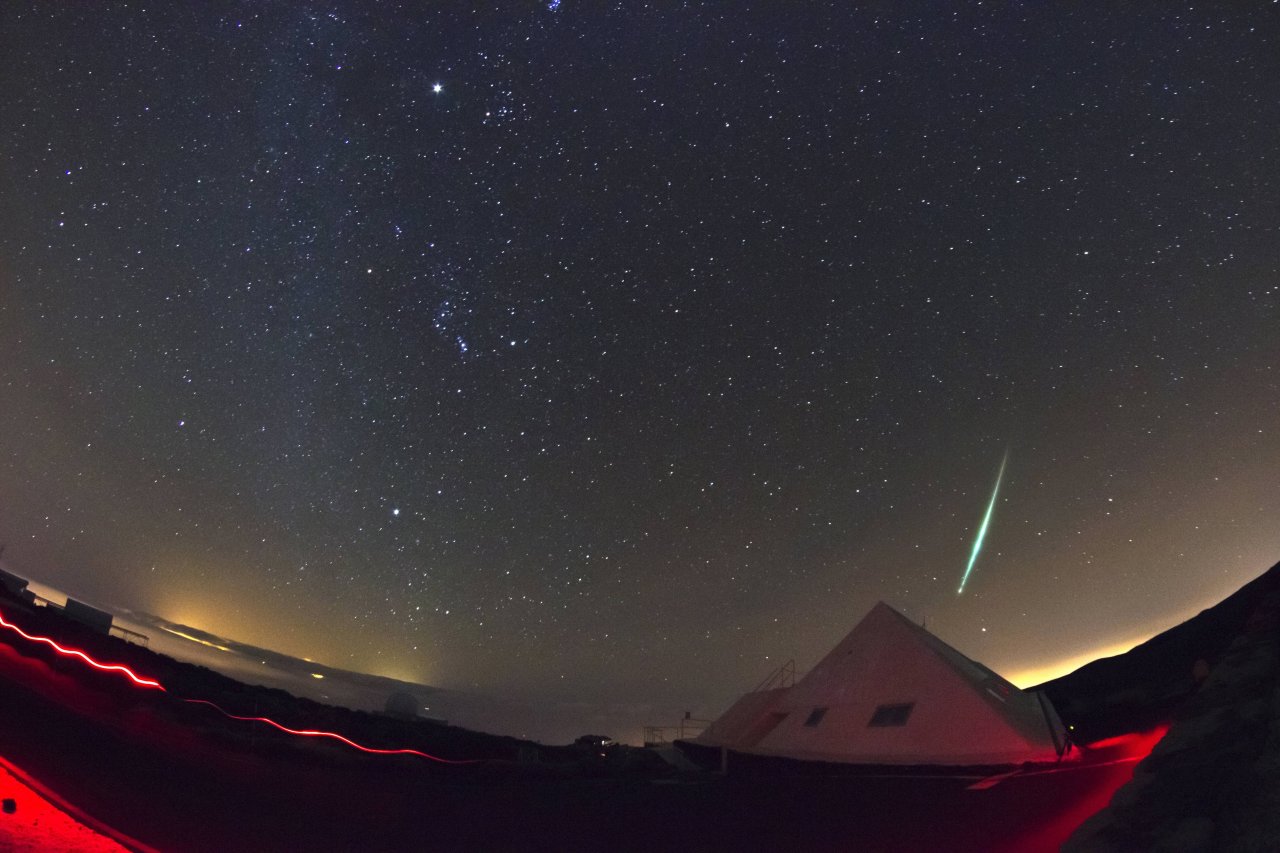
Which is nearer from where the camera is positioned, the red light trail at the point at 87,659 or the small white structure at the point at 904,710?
the red light trail at the point at 87,659

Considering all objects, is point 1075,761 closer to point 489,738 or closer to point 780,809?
point 780,809

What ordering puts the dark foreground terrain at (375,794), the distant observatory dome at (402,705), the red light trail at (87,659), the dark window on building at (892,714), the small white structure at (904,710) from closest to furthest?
the dark foreground terrain at (375,794) → the red light trail at (87,659) → the small white structure at (904,710) → the dark window on building at (892,714) → the distant observatory dome at (402,705)

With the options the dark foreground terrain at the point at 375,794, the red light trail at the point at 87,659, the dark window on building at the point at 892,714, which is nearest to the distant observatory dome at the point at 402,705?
the dark foreground terrain at the point at 375,794

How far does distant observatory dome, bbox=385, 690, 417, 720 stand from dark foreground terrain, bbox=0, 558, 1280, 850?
1446cm

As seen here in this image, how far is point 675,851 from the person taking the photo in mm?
6434

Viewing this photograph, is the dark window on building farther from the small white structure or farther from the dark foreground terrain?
the dark foreground terrain

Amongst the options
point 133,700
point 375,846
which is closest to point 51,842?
point 133,700

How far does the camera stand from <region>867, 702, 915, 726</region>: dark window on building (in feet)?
37.5

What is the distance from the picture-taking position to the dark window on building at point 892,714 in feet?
37.5

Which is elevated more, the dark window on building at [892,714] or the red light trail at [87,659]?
the red light trail at [87,659]

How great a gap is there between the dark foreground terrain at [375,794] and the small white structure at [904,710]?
→ 0.89 meters

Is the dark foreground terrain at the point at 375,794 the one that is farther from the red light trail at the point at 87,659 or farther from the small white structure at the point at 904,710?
the small white structure at the point at 904,710

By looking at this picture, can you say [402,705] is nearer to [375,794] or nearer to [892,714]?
[892,714]

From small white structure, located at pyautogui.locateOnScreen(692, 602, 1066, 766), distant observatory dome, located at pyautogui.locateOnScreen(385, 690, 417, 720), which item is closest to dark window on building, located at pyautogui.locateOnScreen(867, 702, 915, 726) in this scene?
small white structure, located at pyautogui.locateOnScreen(692, 602, 1066, 766)
